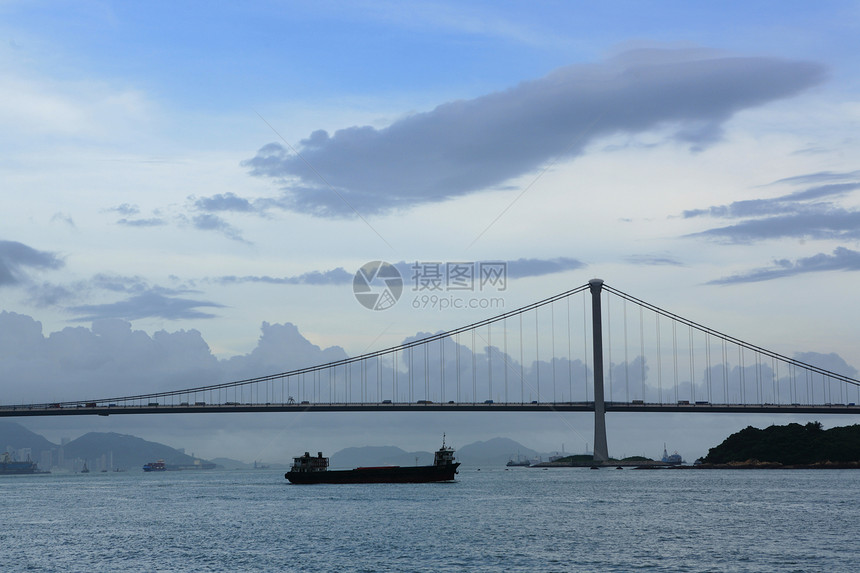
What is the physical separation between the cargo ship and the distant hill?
240 feet

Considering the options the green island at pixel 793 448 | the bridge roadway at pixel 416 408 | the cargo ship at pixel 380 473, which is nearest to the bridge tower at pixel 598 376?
the bridge roadway at pixel 416 408

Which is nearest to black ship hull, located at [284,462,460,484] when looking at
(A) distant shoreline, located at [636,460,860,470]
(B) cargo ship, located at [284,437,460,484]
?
(B) cargo ship, located at [284,437,460,484]

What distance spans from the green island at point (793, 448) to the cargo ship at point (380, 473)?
71299 mm

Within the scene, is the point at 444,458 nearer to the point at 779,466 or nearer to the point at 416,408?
the point at 416,408

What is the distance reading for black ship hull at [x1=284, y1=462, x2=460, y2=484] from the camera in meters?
117

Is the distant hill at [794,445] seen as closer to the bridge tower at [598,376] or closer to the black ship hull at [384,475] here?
the bridge tower at [598,376]

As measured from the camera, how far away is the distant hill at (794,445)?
155 metres

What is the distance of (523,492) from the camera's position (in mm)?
95938

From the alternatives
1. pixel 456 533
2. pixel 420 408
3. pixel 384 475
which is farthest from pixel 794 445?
pixel 456 533

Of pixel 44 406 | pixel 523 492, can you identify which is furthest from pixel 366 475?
pixel 44 406

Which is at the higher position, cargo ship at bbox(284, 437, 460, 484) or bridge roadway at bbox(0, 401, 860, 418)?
bridge roadway at bbox(0, 401, 860, 418)

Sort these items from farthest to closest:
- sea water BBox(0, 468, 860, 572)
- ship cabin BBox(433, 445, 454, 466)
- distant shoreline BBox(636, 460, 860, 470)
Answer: distant shoreline BBox(636, 460, 860, 470) < ship cabin BBox(433, 445, 454, 466) < sea water BBox(0, 468, 860, 572)

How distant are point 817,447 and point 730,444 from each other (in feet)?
65.5

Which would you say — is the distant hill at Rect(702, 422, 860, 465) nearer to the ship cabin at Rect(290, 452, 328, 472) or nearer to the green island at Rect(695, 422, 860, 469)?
the green island at Rect(695, 422, 860, 469)
